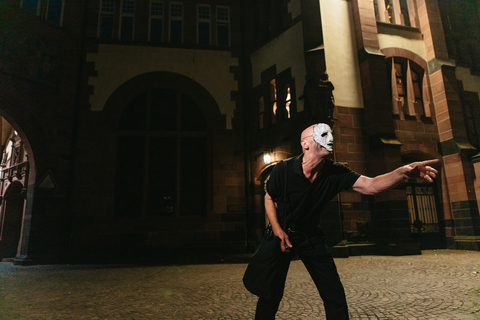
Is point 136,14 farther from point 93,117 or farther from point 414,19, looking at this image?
point 414,19

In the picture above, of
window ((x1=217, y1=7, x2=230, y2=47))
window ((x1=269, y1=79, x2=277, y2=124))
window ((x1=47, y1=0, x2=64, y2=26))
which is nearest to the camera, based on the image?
window ((x1=47, y1=0, x2=64, y2=26))

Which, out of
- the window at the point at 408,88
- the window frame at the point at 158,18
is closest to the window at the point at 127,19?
the window frame at the point at 158,18

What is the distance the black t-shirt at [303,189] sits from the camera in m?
2.19

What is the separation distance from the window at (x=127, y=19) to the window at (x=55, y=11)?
2.15 meters

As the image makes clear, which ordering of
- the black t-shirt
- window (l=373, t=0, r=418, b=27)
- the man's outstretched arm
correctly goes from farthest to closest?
window (l=373, t=0, r=418, b=27) → the black t-shirt → the man's outstretched arm

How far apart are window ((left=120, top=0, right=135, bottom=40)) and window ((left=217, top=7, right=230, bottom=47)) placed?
11.7 ft

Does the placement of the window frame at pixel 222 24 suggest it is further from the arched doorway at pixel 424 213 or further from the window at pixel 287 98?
the arched doorway at pixel 424 213

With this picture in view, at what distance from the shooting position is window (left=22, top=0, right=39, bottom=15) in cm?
1060

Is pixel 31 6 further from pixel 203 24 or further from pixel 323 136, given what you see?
pixel 323 136

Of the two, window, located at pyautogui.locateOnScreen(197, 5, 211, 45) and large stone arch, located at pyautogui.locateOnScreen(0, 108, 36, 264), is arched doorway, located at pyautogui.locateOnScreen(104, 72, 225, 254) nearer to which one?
window, located at pyautogui.locateOnScreen(197, 5, 211, 45)

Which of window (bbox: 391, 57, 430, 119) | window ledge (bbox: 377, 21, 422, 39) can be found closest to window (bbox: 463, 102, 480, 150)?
window (bbox: 391, 57, 430, 119)

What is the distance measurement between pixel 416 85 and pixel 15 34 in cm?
1410

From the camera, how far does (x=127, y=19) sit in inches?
495

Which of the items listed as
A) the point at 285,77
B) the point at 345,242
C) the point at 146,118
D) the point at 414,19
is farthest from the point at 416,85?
the point at 146,118
